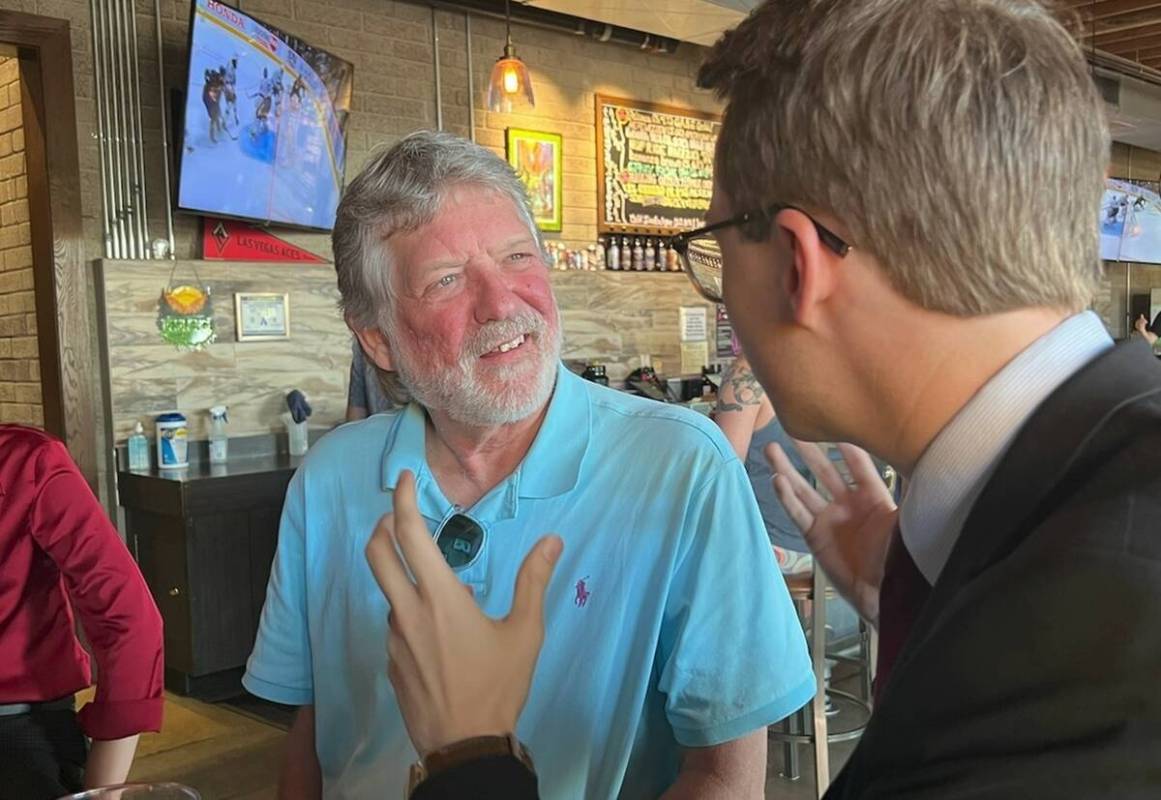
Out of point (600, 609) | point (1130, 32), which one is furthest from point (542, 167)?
point (600, 609)

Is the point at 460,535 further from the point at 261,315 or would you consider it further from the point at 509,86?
the point at 509,86

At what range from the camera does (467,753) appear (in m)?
0.90

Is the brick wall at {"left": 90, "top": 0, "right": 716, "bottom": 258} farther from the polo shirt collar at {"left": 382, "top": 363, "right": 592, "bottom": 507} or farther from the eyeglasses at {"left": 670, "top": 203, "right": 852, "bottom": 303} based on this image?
the eyeglasses at {"left": 670, "top": 203, "right": 852, "bottom": 303}

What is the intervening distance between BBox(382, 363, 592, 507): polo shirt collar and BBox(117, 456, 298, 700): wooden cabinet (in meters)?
2.95

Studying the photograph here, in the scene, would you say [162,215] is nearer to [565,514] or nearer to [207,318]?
[207,318]

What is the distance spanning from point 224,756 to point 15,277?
2.63 metres

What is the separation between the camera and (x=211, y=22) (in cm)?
431

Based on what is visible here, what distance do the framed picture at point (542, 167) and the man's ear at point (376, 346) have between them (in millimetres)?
4500

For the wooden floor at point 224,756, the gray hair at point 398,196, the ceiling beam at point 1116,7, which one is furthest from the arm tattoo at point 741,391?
the ceiling beam at point 1116,7

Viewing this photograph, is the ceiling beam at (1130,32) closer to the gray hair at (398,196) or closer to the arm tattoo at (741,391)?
the arm tattoo at (741,391)

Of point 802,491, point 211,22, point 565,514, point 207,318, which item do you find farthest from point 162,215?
point 802,491

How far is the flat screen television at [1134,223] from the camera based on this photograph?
9.97 m

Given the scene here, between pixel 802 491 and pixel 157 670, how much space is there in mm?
1170

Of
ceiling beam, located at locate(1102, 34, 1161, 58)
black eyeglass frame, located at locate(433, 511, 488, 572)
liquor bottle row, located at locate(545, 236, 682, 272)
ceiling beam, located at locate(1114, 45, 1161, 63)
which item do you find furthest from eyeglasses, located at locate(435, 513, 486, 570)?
ceiling beam, located at locate(1114, 45, 1161, 63)
